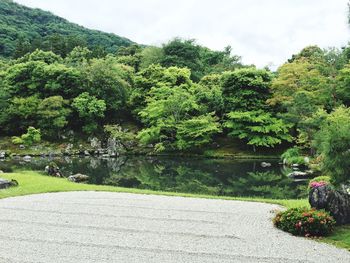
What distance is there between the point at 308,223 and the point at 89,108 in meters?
36.2

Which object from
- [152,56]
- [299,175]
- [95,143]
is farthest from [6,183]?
[152,56]

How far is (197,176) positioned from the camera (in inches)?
973

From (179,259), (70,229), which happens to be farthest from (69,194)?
(179,259)

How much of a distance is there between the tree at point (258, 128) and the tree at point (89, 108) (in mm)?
14257

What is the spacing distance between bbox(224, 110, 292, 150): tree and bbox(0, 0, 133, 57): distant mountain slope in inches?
1562

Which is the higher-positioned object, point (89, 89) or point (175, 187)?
point (89, 89)

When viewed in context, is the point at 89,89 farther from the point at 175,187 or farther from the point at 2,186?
the point at 2,186

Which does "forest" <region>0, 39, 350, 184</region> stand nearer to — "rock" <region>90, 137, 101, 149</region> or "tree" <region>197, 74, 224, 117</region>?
"tree" <region>197, 74, 224, 117</region>

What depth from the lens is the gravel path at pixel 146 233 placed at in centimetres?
783

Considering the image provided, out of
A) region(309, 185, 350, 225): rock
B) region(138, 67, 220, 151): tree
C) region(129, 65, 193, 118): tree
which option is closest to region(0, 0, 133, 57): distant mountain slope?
region(129, 65, 193, 118): tree

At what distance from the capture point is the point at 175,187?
20.6 meters

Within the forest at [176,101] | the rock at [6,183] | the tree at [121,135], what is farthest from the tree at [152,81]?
the rock at [6,183]

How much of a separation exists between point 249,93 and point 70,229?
30906 mm

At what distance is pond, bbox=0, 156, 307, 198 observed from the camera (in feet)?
64.5
